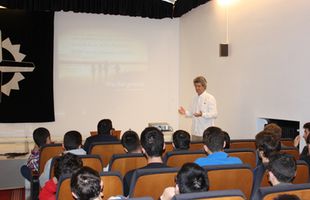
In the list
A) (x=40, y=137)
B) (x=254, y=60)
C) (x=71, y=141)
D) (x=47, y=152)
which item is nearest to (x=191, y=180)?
(x=71, y=141)

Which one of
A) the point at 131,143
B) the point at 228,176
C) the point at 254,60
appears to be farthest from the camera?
the point at 254,60

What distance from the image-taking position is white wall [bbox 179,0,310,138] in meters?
5.31

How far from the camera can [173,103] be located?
908cm

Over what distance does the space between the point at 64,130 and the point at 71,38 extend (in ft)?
6.37

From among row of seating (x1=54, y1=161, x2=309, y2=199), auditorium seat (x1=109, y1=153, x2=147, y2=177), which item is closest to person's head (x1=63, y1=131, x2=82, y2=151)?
auditorium seat (x1=109, y1=153, x2=147, y2=177)

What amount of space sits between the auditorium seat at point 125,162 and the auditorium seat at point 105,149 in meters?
0.94

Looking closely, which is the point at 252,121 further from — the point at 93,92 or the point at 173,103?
the point at 93,92

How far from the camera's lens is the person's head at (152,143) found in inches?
118

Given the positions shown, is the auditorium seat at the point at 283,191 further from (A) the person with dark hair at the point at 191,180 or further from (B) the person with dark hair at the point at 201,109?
(B) the person with dark hair at the point at 201,109

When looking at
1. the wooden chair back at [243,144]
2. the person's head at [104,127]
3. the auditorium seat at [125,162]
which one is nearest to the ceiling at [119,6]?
the person's head at [104,127]

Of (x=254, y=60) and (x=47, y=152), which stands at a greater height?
(x=254, y=60)

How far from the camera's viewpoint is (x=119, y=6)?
808 centimetres

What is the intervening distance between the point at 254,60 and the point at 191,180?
4478 mm

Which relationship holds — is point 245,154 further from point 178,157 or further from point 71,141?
point 71,141
